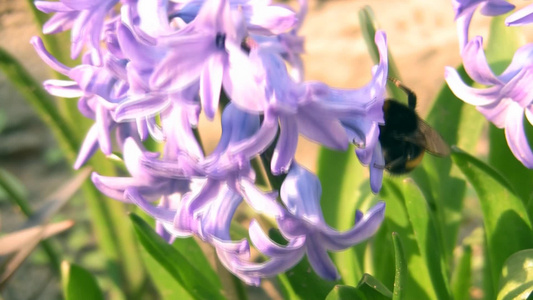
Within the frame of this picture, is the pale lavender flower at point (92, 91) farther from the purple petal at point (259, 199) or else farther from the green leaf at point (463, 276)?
the green leaf at point (463, 276)

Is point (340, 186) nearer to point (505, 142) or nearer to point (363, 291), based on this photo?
point (505, 142)

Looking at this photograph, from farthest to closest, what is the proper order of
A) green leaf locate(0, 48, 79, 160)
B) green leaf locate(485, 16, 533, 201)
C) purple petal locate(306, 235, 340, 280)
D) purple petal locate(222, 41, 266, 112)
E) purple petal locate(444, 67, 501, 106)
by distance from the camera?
green leaf locate(0, 48, 79, 160), green leaf locate(485, 16, 533, 201), purple petal locate(444, 67, 501, 106), purple petal locate(306, 235, 340, 280), purple petal locate(222, 41, 266, 112)

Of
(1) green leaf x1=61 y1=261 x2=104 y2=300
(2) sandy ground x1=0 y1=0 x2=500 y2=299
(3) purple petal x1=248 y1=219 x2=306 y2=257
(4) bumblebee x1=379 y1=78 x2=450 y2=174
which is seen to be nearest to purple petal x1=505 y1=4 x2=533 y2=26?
(4) bumblebee x1=379 y1=78 x2=450 y2=174

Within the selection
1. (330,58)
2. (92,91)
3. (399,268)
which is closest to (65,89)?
(92,91)

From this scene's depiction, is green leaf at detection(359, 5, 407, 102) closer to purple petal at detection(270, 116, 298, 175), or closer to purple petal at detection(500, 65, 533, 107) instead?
purple petal at detection(500, 65, 533, 107)

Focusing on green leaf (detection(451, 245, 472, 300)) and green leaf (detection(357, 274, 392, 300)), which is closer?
green leaf (detection(357, 274, 392, 300))

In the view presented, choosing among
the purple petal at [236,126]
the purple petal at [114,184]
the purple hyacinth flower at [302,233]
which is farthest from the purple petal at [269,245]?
the purple petal at [114,184]
